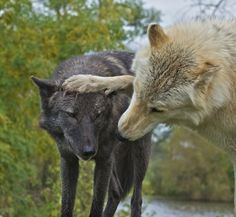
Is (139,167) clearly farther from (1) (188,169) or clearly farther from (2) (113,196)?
(1) (188,169)

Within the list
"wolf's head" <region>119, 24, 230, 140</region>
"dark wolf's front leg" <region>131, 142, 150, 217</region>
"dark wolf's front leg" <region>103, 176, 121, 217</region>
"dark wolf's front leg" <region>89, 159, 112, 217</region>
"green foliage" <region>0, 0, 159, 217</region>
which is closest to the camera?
"wolf's head" <region>119, 24, 230, 140</region>

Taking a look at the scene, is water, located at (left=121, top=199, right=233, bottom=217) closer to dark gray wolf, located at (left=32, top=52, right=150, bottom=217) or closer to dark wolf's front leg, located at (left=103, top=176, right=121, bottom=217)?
dark wolf's front leg, located at (left=103, top=176, right=121, bottom=217)

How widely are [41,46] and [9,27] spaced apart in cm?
75

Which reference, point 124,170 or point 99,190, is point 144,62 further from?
point 124,170

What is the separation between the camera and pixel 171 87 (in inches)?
164

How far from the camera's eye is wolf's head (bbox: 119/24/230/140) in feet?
13.6

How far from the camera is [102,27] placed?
1209 cm

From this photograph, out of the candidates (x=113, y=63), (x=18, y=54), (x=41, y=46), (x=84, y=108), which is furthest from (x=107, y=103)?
(x=41, y=46)

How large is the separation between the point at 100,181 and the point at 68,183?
0.32 meters

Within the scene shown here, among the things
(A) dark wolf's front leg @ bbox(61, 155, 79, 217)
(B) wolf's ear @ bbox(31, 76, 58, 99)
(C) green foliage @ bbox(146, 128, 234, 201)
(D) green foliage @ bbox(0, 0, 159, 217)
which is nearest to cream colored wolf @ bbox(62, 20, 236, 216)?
(B) wolf's ear @ bbox(31, 76, 58, 99)

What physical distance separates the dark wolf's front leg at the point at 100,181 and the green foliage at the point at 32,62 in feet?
15.2

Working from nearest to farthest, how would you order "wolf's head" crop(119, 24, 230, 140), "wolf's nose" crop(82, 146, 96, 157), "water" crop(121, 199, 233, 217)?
"wolf's head" crop(119, 24, 230, 140), "wolf's nose" crop(82, 146, 96, 157), "water" crop(121, 199, 233, 217)

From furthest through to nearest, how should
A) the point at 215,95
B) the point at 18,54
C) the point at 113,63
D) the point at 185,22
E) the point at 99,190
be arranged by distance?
the point at 18,54
the point at 113,63
the point at 99,190
the point at 185,22
the point at 215,95

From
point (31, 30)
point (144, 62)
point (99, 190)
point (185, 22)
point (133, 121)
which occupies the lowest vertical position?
point (99, 190)
